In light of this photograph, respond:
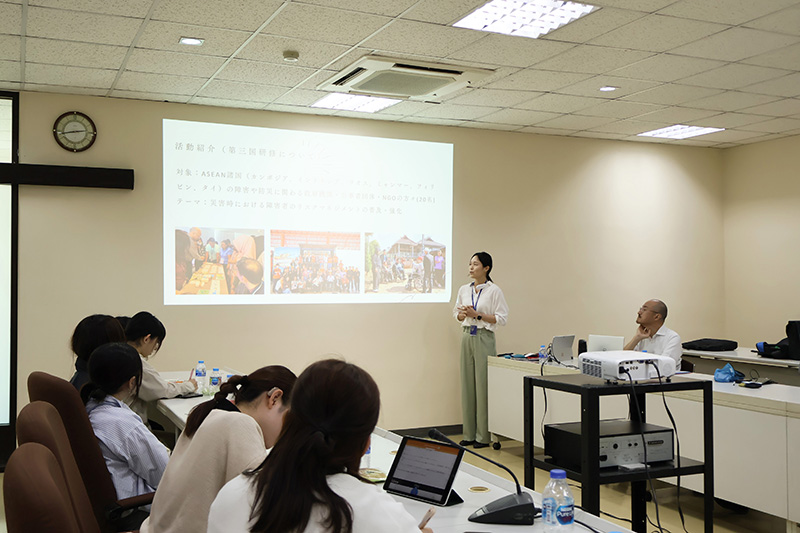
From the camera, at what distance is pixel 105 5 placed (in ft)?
12.9

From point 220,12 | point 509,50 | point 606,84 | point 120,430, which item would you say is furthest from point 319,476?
point 606,84

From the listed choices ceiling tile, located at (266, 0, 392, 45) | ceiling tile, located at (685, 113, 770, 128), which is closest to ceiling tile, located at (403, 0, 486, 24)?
ceiling tile, located at (266, 0, 392, 45)

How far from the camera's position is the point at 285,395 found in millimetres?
2414

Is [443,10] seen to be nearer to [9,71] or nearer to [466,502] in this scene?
[466,502]

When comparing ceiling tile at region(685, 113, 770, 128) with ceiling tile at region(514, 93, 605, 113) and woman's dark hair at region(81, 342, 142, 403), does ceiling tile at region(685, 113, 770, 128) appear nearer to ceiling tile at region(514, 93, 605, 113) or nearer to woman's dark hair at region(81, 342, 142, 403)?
ceiling tile at region(514, 93, 605, 113)

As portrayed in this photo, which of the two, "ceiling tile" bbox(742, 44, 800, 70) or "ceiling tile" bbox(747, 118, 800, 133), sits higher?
"ceiling tile" bbox(742, 44, 800, 70)

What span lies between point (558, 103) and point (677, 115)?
1273 millimetres

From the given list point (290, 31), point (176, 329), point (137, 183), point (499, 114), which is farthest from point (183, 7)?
point (499, 114)

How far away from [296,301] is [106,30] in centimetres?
291

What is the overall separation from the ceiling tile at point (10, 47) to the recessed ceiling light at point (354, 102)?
7.34 feet

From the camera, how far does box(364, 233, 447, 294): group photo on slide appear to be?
6852 mm

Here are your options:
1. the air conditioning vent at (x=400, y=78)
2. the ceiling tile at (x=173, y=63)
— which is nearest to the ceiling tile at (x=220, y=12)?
the ceiling tile at (x=173, y=63)

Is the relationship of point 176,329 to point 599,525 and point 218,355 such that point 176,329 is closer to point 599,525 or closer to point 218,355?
point 218,355

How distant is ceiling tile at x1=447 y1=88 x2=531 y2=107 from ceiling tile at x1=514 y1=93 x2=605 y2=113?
0.41 ft
